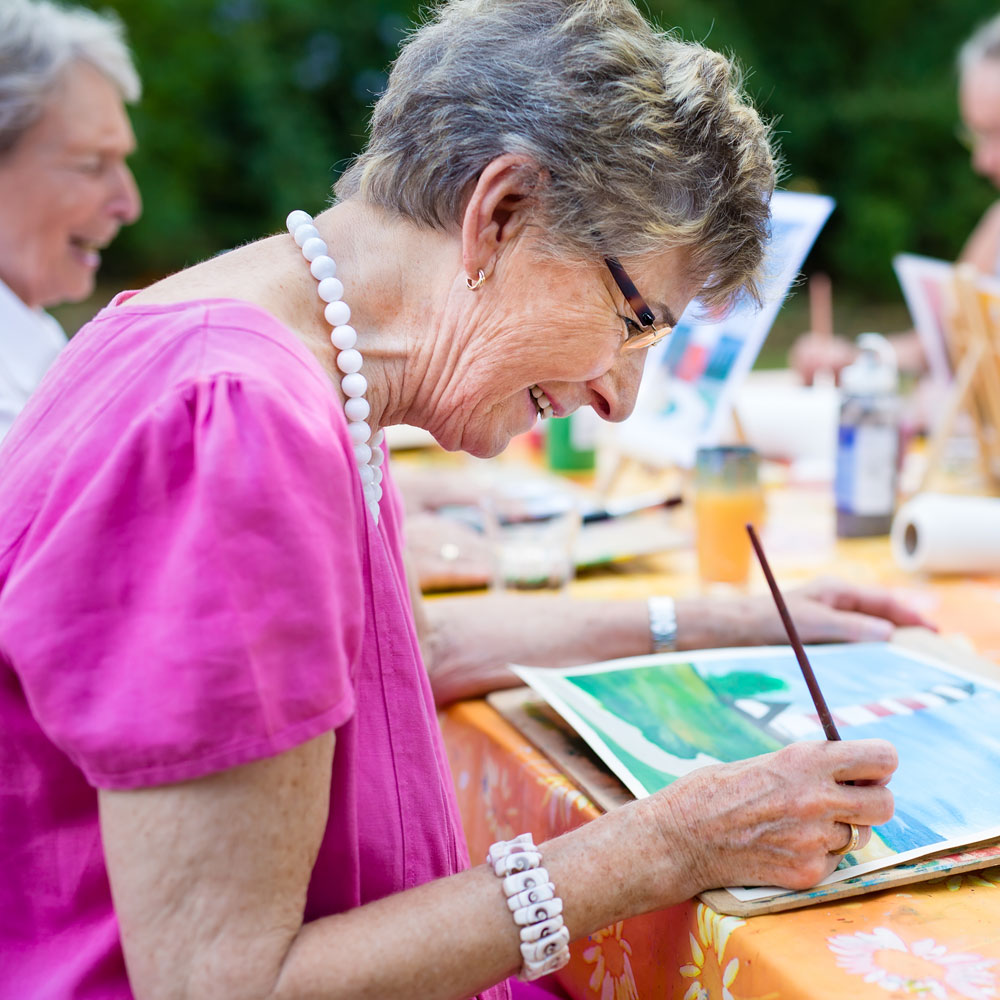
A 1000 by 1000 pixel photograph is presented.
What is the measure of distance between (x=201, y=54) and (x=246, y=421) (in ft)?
32.8

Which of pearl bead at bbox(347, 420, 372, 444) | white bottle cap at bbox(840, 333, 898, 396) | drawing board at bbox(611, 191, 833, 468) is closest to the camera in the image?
pearl bead at bbox(347, 420, 372, 444)

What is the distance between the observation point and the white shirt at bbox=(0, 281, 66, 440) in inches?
80.9

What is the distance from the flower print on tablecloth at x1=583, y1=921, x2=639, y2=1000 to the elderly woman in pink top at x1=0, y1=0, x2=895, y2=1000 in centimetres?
10

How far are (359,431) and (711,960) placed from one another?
21.0 inches

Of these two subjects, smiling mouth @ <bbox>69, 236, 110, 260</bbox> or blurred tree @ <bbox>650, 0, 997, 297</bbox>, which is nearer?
smiling mouth @ <bbox>69, 236, 110, 260</bbox>

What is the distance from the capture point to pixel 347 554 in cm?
75

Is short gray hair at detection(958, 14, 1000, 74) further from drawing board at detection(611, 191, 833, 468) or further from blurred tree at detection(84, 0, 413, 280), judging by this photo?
blurred tree at detection(84, 0, 413, 280)

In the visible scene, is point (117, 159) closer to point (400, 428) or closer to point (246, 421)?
point (400, 428)

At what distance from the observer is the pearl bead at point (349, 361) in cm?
95

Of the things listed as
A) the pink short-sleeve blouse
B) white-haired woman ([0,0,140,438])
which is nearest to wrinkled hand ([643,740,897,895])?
the pink short-sleeve blouse

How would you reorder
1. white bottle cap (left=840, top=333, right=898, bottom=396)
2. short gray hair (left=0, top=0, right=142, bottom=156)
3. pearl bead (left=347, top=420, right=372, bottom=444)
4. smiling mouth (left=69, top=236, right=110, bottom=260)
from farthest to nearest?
smiling mouth (left=69, top=236, right=110, bottom=260), short gray hair (left=0, top=0, right=142, bottom=156), white bottle cap (left=840, top=333, right=898, bottom=396), pearl bead (left=347, top=420, right=372, bottom=444)

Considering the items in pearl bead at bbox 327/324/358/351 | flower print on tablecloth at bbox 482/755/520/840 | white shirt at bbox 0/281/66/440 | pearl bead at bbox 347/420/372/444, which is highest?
pearl bead at bbox 327/324/358/351

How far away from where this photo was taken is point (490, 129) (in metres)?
0.90

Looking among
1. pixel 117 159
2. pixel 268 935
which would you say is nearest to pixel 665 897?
pixel 268 935
